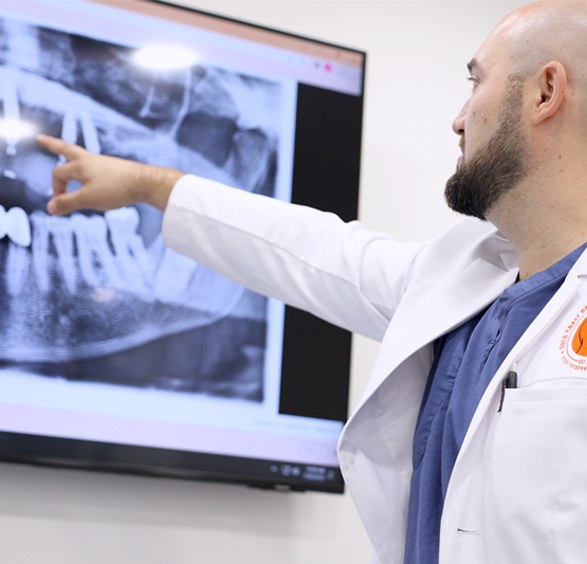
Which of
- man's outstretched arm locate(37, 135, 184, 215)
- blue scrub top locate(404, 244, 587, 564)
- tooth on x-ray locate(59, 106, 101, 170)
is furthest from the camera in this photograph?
tooth on x-ray locate(59, 106, 101, 170)

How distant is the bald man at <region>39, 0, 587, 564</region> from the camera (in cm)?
113

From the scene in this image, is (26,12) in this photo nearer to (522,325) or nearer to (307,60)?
(307,60)

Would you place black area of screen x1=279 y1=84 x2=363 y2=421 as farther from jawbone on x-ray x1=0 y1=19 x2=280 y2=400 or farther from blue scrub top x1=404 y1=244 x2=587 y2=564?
blue scrub top x1=404 y1=244 x2=587 y2=564

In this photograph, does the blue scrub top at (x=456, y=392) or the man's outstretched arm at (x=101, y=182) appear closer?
the blue scrub top at (x=456, y=392)

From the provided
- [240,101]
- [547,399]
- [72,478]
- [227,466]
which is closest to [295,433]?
[227,466]

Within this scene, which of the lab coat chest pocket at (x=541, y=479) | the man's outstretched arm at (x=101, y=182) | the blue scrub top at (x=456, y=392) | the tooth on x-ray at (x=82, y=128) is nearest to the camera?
the lab coat chest pocket at (x=541, y=479)

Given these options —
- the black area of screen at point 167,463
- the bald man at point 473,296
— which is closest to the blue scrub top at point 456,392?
the bald man at point 473,296

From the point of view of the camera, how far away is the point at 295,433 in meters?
1.80

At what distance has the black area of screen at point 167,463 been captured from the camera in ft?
5.30

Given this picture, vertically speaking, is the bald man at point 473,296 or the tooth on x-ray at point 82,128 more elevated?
the tooth on x-ray at point 82,128

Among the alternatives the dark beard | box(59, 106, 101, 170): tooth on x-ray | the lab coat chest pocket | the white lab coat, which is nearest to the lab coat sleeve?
the white lab coat

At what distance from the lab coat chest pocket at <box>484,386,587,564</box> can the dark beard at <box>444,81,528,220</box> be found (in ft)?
1.05

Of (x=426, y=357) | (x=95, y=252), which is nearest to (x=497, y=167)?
(x=426, y=357)

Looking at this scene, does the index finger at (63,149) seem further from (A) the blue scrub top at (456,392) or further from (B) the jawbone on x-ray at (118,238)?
(A) the blue scrub top at (456,392)
